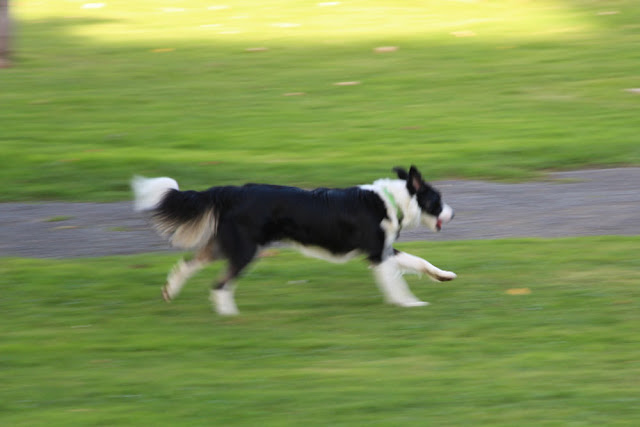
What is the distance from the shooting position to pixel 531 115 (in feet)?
45.5

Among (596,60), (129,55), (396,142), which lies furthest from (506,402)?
(129,55)

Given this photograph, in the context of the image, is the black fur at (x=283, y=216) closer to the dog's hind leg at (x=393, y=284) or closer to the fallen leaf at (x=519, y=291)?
the dog's hind leg at (x=393, y=284)

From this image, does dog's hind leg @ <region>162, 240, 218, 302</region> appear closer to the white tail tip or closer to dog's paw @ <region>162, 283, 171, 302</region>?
dog's paw @ <region>162, 283, 171, 302</region>

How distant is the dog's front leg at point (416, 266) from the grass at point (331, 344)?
164 millimetres

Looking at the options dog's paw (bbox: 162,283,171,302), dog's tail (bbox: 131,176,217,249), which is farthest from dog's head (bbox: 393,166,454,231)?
dog's paw (bbox: 162,283,171,302)

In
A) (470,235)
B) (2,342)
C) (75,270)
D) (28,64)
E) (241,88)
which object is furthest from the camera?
(28,64)

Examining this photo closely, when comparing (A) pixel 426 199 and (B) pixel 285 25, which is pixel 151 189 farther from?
(B) pixel 285 25

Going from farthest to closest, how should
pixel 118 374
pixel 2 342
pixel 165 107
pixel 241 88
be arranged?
pixel 241 88 < pixel 165 107 < pixel 2 342 < pixel 118 374

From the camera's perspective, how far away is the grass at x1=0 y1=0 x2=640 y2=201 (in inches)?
464

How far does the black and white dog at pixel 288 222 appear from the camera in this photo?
6.86m

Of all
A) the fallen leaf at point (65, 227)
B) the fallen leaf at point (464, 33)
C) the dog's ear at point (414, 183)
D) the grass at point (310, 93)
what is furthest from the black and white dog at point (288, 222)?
the fallen leaf at point (464, 33)

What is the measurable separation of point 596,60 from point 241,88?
637 cm

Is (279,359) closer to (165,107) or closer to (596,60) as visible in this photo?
Result: (165,107)

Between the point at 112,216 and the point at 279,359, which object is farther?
the point at 112,216
